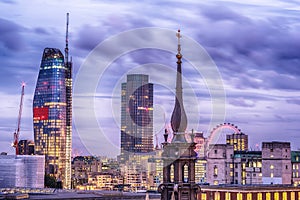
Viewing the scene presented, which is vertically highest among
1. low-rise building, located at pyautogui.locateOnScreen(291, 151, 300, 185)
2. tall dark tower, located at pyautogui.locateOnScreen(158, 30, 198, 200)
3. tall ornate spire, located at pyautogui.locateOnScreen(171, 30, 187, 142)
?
tall ornate spire, located at pyautogui.locateOnScreen(171, 30, 187, 142)

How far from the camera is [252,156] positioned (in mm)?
188625

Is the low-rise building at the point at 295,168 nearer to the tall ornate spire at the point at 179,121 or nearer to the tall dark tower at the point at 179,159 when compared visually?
the tall dark tower at the point at 179,159

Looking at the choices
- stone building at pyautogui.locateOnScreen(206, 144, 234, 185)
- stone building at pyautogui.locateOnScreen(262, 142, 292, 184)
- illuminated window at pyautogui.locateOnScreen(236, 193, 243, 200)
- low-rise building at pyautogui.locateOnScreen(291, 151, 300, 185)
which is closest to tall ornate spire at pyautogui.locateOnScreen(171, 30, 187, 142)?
illuminated window at pyautogui.locateOnScreen(236, 193, 243, 200)

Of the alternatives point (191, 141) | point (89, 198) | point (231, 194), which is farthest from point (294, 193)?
point (191, 141)

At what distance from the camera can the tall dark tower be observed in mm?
38625

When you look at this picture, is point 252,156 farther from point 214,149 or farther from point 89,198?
point 89,198

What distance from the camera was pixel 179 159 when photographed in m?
39.0

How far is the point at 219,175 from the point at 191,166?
14391 cm

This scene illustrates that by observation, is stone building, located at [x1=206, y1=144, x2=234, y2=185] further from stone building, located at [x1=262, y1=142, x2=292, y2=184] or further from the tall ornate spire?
the tall ornate spire

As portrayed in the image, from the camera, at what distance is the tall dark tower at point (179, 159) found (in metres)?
38.6

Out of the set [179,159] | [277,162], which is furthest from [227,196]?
[179,159]

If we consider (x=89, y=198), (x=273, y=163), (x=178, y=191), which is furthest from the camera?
(x=273, y=163)

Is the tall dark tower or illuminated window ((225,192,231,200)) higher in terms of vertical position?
the tall dark tower

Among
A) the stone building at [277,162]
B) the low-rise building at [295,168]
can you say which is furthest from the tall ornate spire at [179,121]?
the low-rise building at [295,168]
